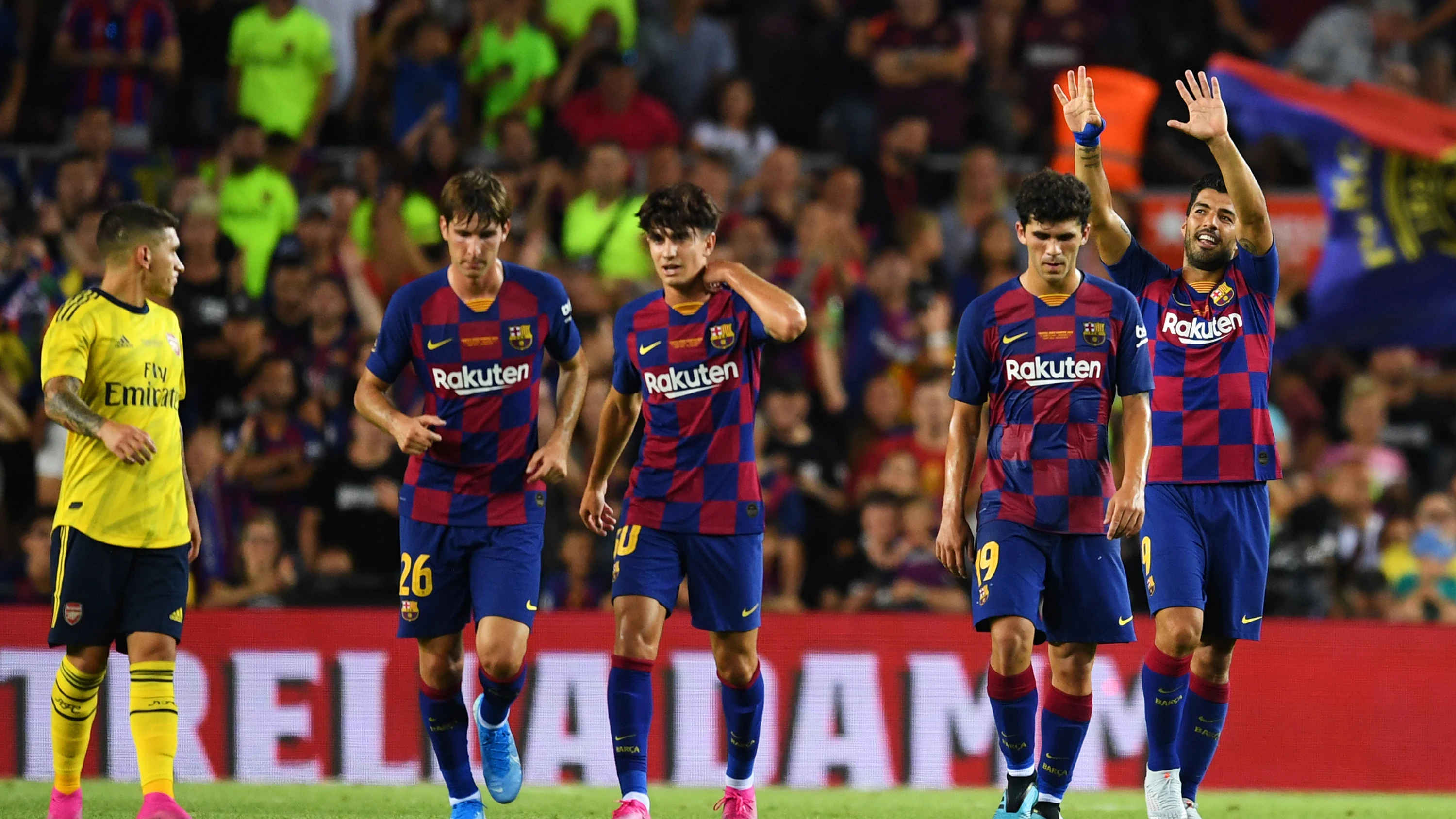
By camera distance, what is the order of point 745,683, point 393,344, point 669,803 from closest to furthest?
point 745,683
point 393,344
point 669,803

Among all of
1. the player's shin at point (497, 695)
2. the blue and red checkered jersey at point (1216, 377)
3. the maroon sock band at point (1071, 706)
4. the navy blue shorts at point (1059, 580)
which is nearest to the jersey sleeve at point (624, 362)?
the player's shin at point (497, 695)

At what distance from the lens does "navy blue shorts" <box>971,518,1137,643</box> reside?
7383 mm

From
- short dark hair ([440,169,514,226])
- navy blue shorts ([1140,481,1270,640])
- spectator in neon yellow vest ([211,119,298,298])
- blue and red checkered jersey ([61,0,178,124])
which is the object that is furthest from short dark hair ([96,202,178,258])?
blue and red checkered jersey ([61,0,178,124])

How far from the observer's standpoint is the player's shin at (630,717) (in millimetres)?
7453

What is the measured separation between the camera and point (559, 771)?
10.7 metres

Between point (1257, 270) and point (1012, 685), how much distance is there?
223 centimetres

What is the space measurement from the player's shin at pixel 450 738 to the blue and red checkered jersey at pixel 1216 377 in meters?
3.24

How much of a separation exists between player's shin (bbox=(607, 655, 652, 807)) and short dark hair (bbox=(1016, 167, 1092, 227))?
2.47 meters

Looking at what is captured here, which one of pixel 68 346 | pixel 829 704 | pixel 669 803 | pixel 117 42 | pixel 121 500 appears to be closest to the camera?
pixel 68 346

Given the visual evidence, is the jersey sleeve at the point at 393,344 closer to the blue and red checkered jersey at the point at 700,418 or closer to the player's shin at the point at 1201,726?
the blue and red checkered jersey at the point at 700,418

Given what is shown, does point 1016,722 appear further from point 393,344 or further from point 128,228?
point 128,228

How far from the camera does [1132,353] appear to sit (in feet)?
24.7

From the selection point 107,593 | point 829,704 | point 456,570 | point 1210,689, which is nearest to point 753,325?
point 456,570

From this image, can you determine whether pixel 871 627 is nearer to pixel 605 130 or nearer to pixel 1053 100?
pixel 605 130
